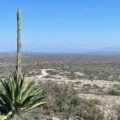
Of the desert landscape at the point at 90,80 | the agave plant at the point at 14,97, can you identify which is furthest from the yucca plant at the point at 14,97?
the desert landscape at the point at 90,80

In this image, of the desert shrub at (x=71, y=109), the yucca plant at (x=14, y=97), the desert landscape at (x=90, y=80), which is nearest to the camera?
the yucca plant at (x=14, y=97)

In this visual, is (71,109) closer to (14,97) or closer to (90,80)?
(14,97)

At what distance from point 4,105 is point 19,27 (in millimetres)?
2246

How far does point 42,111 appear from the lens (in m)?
11.5

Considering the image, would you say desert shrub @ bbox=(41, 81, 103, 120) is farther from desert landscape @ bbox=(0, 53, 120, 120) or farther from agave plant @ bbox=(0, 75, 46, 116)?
agave plant @ bbox=(0, 75, 46, 116)

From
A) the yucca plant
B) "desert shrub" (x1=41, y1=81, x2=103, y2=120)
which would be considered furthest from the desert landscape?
the yucca plant

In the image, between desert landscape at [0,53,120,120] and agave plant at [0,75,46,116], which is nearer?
agave plant at [0,75,46,116]

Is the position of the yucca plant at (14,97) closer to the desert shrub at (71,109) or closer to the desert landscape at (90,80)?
the desert landscape at (90,80)

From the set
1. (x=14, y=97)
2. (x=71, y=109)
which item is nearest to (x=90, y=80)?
(x=71, y=109)

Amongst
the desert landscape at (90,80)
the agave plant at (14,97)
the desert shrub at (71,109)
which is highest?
the agave plant at (14,97)

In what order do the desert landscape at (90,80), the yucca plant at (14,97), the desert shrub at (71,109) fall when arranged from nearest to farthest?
the yucca plant at (14,97)
the desert shrub at (71,109)
the desert landscape at (90,80)

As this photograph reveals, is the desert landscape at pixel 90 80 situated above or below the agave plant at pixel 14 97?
below

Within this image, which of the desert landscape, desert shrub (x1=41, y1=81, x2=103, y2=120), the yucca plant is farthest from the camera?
the desert landscape

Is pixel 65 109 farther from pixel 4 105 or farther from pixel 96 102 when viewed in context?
pixel 4 105
